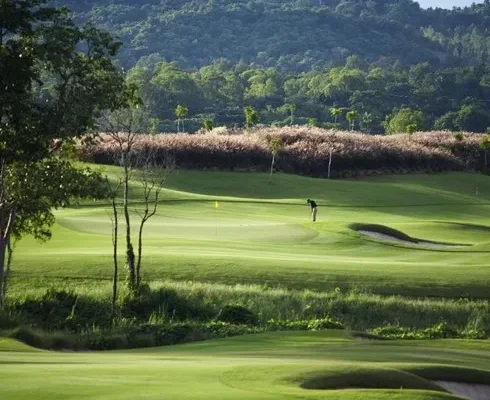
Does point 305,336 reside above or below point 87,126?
below

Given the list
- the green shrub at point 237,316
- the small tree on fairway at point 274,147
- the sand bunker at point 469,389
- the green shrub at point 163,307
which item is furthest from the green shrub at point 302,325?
the small tree on fairway at point 274,147

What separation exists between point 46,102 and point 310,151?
67.4 m

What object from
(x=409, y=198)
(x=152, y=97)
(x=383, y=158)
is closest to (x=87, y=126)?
(x=409, y=198)

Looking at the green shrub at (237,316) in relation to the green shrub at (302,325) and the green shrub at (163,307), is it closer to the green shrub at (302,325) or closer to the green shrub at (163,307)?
the green shrub at (302,325)

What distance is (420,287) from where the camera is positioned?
32969 mm

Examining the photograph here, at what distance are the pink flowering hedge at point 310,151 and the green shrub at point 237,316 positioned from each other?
177 ft

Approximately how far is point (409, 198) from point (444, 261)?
39.3 m

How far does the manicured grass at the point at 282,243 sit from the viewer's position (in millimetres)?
33531

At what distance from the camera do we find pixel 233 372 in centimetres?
1320

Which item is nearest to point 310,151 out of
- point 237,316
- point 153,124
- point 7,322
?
point 153,124

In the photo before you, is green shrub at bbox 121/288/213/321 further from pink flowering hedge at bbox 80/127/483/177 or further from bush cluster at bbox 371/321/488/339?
pink flowering hedge at bbox 80/127/483/177

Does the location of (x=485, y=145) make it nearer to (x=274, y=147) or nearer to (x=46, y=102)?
(x=274, y=147)

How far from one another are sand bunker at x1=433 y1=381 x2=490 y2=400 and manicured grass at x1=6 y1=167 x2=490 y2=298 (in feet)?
56.2

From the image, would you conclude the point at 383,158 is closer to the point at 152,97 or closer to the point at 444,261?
the point at 444,261
